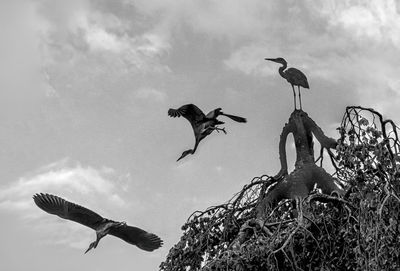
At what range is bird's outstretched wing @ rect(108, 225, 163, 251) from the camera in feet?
29.0

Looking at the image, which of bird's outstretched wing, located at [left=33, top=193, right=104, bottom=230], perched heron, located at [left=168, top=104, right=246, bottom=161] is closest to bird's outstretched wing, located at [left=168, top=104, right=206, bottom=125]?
perched heron, located at [left=168, top=104, right=246, bottom=161]

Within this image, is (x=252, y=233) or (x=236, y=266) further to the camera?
(x=252, y=233)

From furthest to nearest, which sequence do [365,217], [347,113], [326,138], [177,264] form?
[326,138] → [177,264] → [347,113] → [365,217]

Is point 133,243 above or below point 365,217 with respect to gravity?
above

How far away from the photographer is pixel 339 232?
677cm

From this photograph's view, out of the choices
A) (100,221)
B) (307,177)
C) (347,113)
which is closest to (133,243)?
(100,221)

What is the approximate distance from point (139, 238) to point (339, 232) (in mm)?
3008

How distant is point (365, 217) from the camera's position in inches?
237

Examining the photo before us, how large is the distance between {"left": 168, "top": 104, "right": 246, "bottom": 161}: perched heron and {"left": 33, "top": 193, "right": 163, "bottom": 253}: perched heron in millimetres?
1330

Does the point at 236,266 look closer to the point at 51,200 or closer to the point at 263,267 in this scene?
the point at 263,267

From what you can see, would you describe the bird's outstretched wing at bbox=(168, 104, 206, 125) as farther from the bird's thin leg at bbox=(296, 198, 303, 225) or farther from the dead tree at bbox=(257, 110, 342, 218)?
the bird's thin leg at bbox=(296, 198, 303, 225)

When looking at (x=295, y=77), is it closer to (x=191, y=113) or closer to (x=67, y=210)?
(x=191, y=113)

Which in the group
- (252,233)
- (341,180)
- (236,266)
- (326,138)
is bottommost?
(236,266)

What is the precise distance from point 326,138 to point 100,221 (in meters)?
2.70
